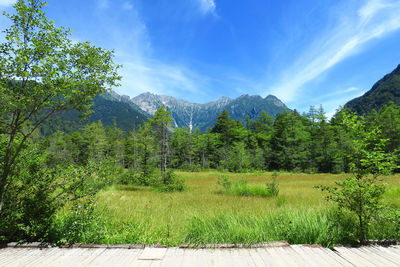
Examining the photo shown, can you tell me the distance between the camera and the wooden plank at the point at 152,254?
339 cm

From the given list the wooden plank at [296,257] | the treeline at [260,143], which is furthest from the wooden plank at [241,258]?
the treeline at [260,143]

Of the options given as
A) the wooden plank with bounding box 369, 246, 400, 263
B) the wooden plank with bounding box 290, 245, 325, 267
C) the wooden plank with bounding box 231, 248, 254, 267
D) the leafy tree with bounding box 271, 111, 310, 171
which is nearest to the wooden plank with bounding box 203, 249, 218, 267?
the wooden plank with bounding box 231, 248, 254, 267

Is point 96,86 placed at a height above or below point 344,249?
above

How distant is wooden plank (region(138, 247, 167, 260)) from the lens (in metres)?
3.39

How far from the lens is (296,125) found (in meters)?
46.9

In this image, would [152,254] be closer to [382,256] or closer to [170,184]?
[382,256]

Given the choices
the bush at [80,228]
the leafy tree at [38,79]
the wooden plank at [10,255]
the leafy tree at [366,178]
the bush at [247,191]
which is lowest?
the bush at [247,191]

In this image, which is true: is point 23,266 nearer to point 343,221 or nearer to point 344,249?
point 344,249

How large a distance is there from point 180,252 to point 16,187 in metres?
4.43

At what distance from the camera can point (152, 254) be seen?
3516mm

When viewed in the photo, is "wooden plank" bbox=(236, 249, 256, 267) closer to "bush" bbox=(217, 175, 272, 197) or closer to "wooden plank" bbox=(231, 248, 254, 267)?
"wooden plank" bbox=(231, 248, 254, 267)

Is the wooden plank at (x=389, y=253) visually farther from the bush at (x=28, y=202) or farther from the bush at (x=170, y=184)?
the bush at (x=170, y=184)

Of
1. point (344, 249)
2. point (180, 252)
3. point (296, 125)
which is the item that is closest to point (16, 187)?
point (180, 252)

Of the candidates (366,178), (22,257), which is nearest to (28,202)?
(22,257)
